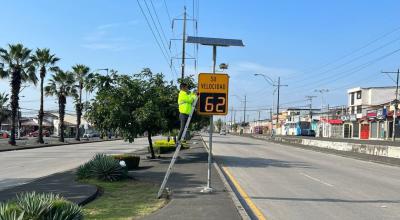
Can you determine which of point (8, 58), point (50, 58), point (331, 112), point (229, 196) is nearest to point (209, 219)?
point (229, 196)

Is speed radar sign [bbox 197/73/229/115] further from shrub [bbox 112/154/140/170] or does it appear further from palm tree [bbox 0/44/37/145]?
palm tree [bbox 0/44/37/145]

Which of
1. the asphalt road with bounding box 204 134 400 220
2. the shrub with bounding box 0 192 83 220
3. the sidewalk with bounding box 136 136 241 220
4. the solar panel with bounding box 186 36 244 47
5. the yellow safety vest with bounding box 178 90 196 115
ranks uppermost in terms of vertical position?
the solar panel with bounding box 186 36 244 47

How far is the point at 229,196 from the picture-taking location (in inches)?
507

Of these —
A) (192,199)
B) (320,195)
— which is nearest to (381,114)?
(320,195)

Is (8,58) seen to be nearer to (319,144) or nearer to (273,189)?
(319,144)

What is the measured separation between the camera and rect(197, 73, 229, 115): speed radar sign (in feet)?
43.8

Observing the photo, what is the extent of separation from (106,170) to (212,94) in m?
4.84


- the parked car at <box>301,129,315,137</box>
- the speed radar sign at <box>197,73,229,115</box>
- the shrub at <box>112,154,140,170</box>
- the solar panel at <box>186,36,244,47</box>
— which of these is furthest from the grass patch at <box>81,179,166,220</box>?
the parked car at <box>301,129,315,137</box>

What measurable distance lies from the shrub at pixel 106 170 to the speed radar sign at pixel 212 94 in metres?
4.52

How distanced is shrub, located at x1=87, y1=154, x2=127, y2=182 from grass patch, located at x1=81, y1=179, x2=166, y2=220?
0.33 metres

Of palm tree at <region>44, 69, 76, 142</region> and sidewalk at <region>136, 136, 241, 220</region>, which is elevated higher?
palm tree at <region>44, 69, 76, 142</region>

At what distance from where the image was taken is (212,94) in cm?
1346

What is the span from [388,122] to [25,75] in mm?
51956

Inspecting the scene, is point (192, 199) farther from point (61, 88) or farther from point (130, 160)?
point (61, 88)
